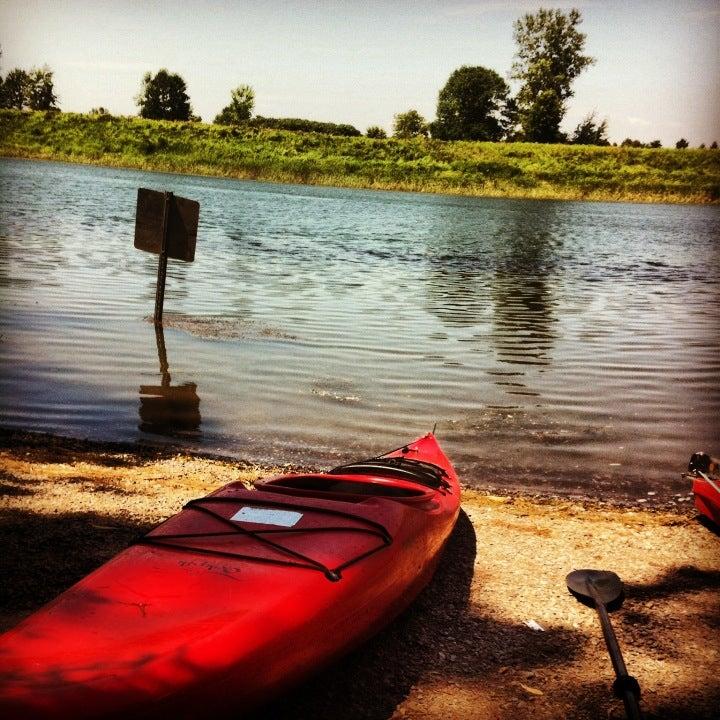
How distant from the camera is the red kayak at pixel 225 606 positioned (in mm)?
2188

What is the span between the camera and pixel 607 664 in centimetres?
314

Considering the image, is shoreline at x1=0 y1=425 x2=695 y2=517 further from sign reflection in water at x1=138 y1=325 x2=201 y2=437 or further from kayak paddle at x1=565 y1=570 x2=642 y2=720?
kayak paddle at x1=565 y1=570 x2=642 y2=720

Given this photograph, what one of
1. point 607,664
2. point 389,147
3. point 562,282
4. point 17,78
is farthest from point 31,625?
point 17,78

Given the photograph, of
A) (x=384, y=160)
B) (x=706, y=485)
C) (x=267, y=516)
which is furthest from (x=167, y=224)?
(x=384, y=160)

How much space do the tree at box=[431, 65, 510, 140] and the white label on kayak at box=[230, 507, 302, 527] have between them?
285ft

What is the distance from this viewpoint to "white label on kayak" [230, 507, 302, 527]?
3.24 meters

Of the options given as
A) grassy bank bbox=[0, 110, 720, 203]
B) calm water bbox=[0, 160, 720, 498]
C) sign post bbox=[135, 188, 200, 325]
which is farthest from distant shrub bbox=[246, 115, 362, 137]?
sign post bbox=[135, 188, 200, 325]

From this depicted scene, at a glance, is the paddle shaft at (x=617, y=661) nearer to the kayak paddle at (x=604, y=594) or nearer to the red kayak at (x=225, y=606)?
the kayak paddle at (x=604, y=594)

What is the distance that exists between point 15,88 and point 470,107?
2470 inches

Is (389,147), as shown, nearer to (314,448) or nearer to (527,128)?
(527,128)

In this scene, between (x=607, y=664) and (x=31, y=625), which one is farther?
(x=607, y=664)

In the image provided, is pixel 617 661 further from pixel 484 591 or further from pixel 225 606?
pixel 225 606

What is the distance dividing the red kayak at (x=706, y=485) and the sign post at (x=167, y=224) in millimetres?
6301

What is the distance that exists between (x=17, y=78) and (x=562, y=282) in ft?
333
